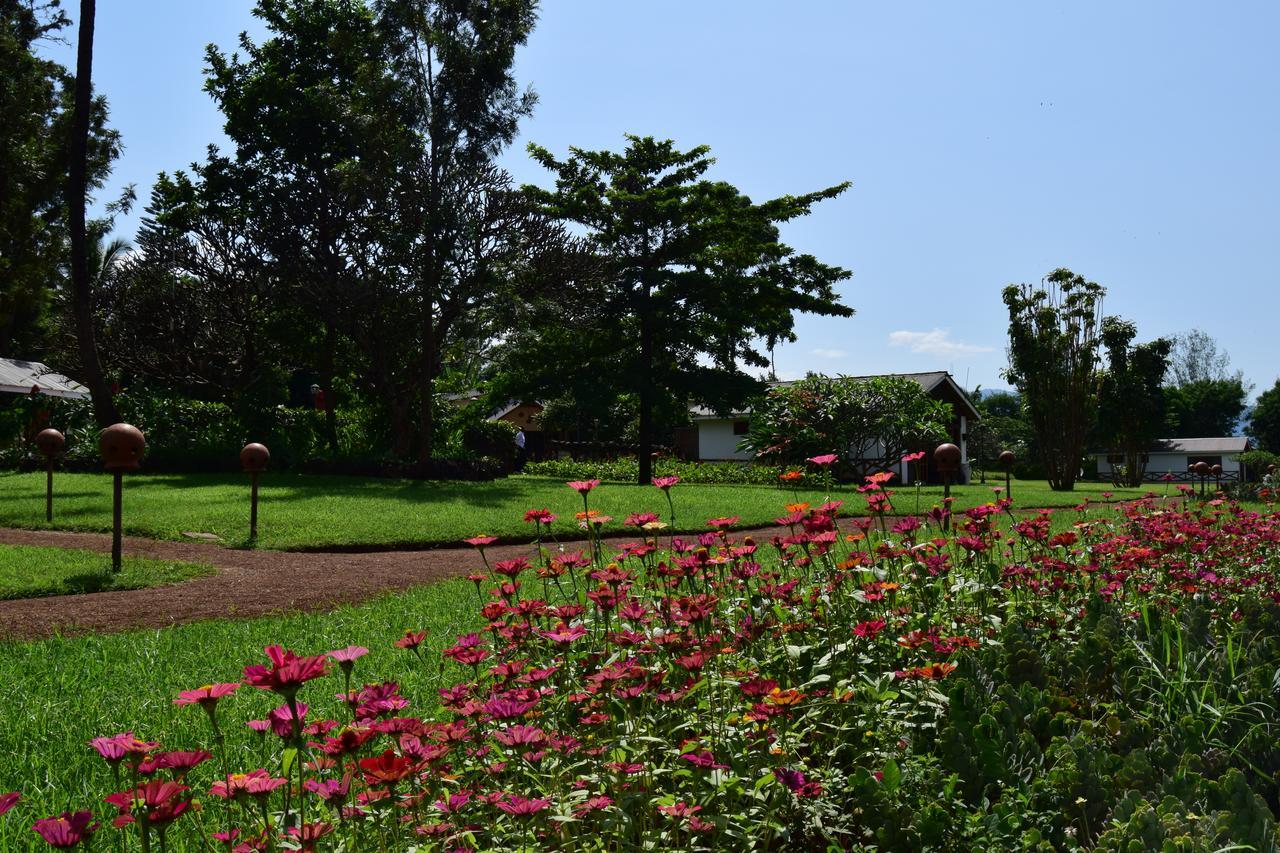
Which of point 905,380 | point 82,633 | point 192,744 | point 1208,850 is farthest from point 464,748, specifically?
point 905,380

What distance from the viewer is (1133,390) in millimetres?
32906

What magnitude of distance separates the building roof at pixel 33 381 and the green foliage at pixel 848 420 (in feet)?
58.3

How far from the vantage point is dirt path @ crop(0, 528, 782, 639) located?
18.7ft

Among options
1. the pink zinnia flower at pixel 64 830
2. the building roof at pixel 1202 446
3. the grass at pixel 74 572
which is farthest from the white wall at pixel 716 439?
the pink zinnia flower at pixel 64 830

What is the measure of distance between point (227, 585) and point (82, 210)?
36.8 feet

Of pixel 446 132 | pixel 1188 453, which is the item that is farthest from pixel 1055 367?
pixel 1188 453

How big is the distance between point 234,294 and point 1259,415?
7271 cm

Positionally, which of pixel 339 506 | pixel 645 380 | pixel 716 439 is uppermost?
pixel 645 380

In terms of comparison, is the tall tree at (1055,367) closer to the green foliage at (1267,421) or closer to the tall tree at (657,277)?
the tall tree at (657,277)

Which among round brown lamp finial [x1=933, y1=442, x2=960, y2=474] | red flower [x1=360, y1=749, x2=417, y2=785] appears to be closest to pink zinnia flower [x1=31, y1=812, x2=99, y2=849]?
red flower [x1=360, y1=749, x2=417, y2=785]

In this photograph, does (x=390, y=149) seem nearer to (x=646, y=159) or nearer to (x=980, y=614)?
(x=646, y=159)

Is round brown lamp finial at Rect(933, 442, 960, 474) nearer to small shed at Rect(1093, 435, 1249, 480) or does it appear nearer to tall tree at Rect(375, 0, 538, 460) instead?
tall tree at Rect(375, 0, 538, 460)

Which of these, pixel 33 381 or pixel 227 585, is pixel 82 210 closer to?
pixel 227 585

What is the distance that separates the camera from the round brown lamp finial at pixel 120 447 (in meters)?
6.80
